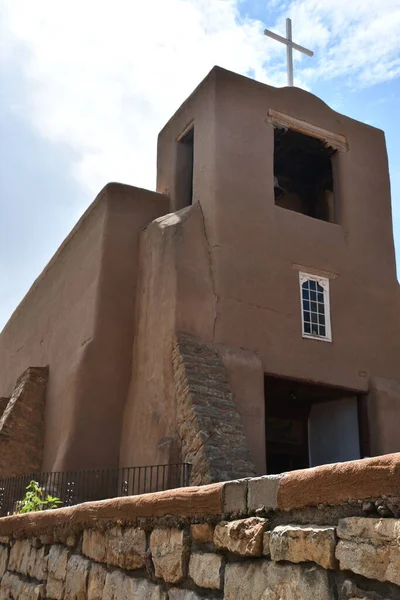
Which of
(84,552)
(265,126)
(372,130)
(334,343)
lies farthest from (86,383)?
(372,130)

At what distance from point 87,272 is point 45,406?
3073 millimetres

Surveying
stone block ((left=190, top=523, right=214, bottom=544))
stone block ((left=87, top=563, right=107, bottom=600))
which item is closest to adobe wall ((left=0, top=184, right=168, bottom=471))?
stone block ((left=87, top=563, right=107, bottom=600))

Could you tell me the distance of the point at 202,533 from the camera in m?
3.60

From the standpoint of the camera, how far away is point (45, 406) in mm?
14344

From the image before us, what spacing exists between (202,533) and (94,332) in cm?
925

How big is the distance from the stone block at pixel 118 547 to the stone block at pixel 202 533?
1.91ft

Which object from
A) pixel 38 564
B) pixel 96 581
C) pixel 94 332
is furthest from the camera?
pixel 94 332

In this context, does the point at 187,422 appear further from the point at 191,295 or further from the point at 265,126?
the point at 265,126

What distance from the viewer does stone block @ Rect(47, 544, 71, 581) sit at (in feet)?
16.6

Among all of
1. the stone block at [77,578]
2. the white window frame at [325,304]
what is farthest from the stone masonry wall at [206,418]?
the stone block at [77,578]

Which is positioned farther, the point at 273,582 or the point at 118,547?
the point at 118,547

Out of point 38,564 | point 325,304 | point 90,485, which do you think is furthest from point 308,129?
point 38,564

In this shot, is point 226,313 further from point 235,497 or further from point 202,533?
point 235,497

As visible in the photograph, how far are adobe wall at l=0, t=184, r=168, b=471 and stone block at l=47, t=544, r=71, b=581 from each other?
6448 millimetres
